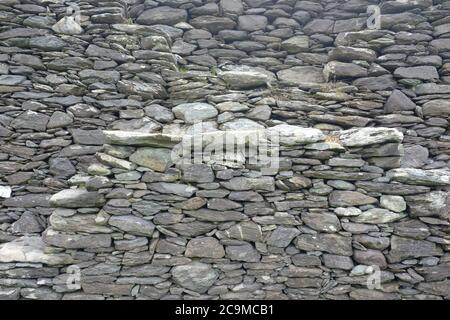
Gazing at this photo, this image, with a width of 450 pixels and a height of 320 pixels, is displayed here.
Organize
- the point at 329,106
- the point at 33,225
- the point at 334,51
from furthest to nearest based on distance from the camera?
1. the point at 334,51
2. the point at 329,106
3. the point at 33,225

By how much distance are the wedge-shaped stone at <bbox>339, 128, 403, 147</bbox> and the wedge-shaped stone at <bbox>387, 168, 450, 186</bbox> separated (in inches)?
19.2

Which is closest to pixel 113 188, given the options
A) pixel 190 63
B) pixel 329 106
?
pixel 190 63

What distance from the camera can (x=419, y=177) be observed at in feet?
14.2

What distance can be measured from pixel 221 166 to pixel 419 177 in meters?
2.93

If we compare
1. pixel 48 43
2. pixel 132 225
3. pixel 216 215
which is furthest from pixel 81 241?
pixel 48 43

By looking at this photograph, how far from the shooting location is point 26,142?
16.6ft

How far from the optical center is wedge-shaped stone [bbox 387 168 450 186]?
4.33 meters

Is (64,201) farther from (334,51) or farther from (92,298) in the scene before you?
(334,51)

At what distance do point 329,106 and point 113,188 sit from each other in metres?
3.90

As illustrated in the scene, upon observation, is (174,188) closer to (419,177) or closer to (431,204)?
(419,177)

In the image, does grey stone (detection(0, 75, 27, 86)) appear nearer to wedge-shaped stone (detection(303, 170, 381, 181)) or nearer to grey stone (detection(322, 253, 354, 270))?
wedge-shaped stone (detection(303, 170, 381, 181))

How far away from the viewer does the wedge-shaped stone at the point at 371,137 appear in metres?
4.35

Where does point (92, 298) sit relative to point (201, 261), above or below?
below

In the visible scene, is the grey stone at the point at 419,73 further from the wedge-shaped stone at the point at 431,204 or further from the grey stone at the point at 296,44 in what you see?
the wedge-shaped stone at the point at 431,204
